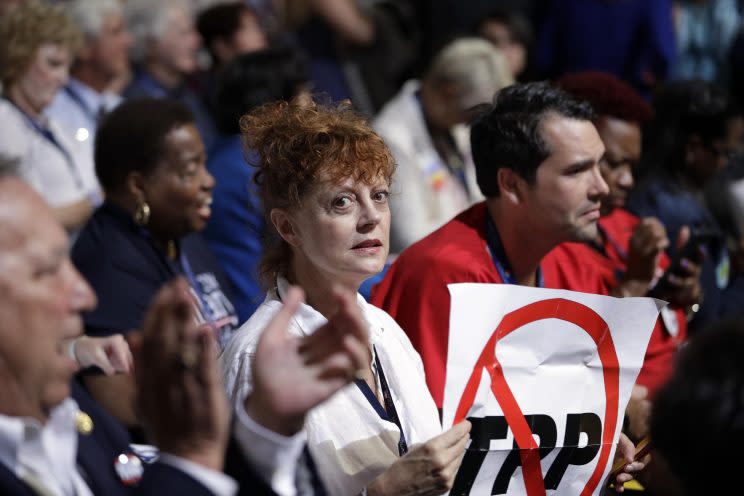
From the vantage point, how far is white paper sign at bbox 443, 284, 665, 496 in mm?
2654

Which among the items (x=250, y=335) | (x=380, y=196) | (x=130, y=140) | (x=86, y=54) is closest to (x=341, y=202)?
(x=380, y=196)

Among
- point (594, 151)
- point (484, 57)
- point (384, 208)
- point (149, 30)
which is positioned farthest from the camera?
point (149, 30)

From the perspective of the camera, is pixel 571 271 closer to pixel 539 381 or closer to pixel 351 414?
pixel 539 381

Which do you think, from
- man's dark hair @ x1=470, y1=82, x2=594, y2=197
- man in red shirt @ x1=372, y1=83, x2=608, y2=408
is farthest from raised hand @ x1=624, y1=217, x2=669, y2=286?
man's dark hair @ x1=470, y1=82, x2=594, y2=197

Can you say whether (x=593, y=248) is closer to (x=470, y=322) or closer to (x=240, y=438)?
(x=470, y=322)

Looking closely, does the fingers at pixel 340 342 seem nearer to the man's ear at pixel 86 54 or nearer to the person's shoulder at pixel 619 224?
the person's shoulder at pixel 619 224

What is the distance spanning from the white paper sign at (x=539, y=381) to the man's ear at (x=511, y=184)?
85cm

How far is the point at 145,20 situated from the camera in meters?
6.76

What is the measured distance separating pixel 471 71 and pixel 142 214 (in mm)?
2526

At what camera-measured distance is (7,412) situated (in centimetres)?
183

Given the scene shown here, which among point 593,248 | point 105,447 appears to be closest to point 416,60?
point 593,248

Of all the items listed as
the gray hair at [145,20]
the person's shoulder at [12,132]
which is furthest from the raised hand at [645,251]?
the gray hair at [145,20]

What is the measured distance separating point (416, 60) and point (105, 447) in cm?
603

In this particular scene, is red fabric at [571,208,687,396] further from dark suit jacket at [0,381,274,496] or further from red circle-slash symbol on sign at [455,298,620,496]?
dark suit jacket at [0,381,274,496]
